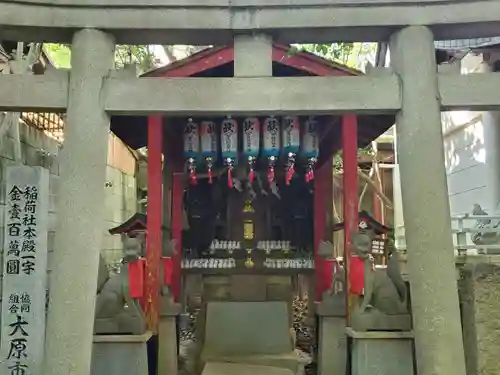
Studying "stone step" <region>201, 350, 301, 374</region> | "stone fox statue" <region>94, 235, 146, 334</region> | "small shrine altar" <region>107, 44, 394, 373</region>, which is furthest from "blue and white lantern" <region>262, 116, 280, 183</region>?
"stone step" <region>201, 350, 301, 374</region>

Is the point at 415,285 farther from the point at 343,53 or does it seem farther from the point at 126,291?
the point at 343,53

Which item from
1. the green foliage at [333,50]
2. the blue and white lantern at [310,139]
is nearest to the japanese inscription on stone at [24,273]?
the blue and white lantern at [310,139]

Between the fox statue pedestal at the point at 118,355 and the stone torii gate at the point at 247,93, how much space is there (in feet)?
6.30

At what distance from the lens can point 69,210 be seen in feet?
13.2

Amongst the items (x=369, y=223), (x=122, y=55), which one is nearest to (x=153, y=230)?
(x=369, y=223)

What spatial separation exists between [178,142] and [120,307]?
11.1ft

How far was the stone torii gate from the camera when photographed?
393 cm

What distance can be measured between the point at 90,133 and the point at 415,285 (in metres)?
2.95

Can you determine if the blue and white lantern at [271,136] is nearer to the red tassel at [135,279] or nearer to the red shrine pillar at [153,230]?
the red shrine pillar at [153,230]

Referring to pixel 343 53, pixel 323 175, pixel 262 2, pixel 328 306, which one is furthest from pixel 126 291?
pixel 343 53

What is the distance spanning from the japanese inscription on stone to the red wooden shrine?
1.28 m

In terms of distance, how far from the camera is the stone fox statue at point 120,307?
584 cm

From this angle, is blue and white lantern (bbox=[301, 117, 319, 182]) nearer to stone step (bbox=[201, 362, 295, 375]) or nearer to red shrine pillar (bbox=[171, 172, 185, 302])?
red shrine pillar (bbox=[171, 172, 185, 302])

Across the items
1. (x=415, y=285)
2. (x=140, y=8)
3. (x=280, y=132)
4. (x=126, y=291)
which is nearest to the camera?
(x=415, y=285)
